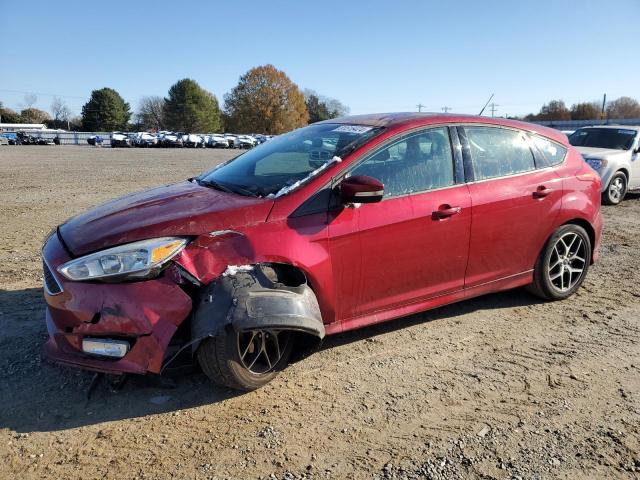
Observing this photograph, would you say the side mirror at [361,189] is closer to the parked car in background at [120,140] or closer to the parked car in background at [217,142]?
the parked car in background at [120,140]

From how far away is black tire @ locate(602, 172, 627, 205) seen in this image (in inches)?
426

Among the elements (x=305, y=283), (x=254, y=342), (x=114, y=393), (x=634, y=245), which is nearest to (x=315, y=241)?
(x=305, y=283)

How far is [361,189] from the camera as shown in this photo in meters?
3.29

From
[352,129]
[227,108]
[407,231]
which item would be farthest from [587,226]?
[227,108]

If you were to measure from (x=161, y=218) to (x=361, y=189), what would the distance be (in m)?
1.29

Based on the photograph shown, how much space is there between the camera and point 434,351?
12.4 ft

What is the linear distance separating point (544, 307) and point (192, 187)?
335cm

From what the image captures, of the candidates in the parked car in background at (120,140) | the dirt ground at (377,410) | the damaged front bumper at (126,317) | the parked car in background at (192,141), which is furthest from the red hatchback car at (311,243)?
the parked car in background at (192,141)

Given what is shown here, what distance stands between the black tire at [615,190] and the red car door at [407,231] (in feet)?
28.0

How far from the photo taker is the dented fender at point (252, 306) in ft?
9.36

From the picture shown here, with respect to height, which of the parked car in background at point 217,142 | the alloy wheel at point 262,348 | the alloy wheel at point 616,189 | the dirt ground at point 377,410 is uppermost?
the parked car in background at point 217,142

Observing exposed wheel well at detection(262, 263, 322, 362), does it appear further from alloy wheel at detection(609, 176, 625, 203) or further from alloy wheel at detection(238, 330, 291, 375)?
alloy wheel at detection(609, 176, 625, 203)

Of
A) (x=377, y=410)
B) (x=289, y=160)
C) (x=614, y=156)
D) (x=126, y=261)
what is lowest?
(x=377, y=410)

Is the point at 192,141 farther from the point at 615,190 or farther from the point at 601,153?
the point at 615,190
